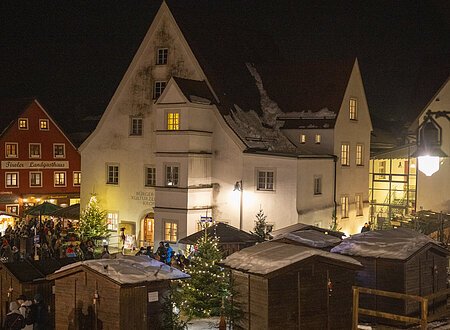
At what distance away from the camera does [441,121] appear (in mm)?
39562

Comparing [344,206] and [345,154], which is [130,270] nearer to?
[344,206]

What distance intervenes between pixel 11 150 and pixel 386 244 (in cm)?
4145

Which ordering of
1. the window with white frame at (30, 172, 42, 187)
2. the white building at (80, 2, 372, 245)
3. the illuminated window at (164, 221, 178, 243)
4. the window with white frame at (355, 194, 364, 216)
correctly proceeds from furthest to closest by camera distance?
the window with white frame at (30, 172, 42, 187), the window with white frame at (355, 194, 364, 216), the illuminated window at (164, 221, 178, 243), the white building at (80, 2, 372, 245)

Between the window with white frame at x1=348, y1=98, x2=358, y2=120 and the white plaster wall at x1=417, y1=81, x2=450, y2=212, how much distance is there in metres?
4.71

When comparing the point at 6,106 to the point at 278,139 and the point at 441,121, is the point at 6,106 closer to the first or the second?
the point at 278,139

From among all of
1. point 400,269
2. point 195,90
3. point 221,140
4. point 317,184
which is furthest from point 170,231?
point 400,269

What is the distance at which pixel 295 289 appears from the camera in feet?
51.6

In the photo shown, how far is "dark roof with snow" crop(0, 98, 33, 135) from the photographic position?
53312mm

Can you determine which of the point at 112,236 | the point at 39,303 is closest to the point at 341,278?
the point at 39,303

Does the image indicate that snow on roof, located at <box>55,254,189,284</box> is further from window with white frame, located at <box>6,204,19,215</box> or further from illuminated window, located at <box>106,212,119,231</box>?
window with white frame, located at <box>6,204,19,215</box>

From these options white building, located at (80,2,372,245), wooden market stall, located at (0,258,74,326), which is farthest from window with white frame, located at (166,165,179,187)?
wooden market stall, located at (0,258,74,326)

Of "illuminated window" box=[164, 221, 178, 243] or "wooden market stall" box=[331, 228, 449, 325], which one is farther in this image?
"illuminated window" box=[164, 221, 178, 243]

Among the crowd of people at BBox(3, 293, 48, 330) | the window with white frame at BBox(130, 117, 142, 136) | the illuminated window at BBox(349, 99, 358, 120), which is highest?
the illuminated window at BBox(349, 99, 358, 120)

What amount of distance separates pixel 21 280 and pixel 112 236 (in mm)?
21190
